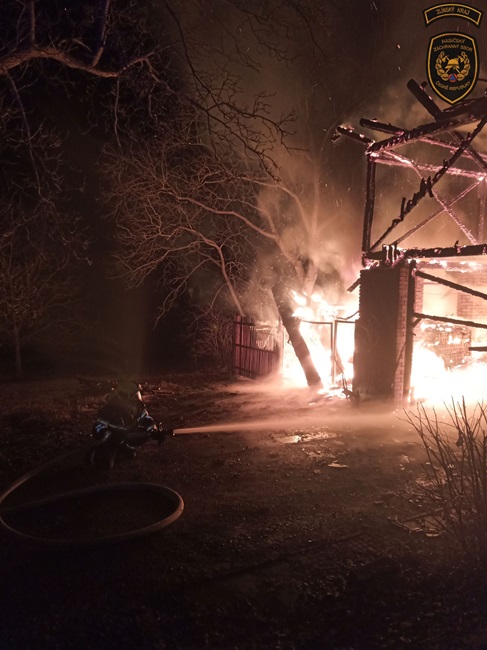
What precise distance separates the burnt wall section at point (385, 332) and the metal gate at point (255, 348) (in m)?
3.98

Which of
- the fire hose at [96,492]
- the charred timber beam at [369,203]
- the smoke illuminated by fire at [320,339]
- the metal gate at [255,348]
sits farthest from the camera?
the metal gate at [255,348]

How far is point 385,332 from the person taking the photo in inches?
404

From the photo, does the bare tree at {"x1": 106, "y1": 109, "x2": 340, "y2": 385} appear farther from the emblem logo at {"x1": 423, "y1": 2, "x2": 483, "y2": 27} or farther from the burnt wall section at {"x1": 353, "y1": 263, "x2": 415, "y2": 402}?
the emblem logo at {"x1": 423, "y1": 2, "x2": 483, "y2": 27}

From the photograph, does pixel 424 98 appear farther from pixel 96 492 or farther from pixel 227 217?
pixel 227 217

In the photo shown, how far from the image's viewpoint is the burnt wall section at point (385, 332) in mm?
9984

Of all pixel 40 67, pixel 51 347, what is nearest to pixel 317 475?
pixel 40 67

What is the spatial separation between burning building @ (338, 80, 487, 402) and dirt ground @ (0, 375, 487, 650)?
2457mm

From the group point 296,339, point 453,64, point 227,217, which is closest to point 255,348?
point 296,339

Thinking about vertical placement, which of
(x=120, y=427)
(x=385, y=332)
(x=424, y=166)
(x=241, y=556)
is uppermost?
(x=424, y=166)

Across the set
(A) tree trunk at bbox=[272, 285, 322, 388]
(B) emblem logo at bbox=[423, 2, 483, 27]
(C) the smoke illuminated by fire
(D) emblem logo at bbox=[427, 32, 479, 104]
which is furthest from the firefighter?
(B) emblem logo at bbox=[423, 2, 483, 27]

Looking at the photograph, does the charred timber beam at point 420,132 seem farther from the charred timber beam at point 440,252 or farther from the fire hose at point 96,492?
the fire hose at point 96,492

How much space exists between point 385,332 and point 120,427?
5865 millimetres

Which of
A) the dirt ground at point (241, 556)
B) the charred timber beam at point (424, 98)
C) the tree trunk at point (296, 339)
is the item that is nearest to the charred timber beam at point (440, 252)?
the charred timber beam at point (424, 98)

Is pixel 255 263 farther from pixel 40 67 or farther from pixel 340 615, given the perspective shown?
pixel 340 615
